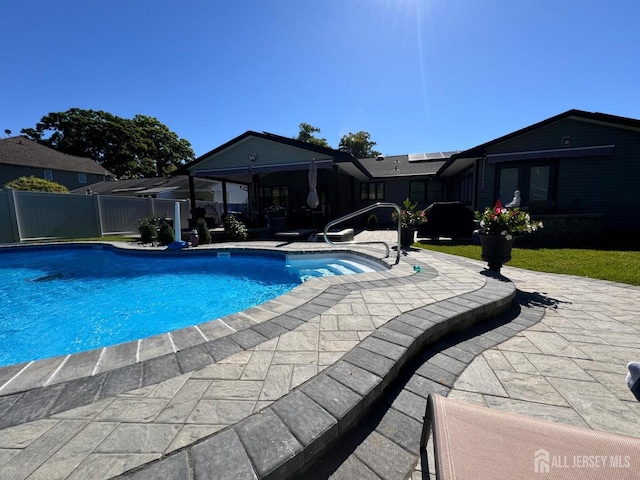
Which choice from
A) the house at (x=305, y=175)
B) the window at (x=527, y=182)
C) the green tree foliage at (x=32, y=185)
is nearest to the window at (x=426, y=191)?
the house at (x=305, y=175)

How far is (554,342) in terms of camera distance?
2617 mm

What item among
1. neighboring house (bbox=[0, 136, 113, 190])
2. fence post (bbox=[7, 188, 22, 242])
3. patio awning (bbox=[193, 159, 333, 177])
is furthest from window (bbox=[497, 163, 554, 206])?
neighboring house (bbox=[0, 136, 113, 190])

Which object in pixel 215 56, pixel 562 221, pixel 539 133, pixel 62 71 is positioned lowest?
pixel 562 221

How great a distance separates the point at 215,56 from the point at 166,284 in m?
8.99

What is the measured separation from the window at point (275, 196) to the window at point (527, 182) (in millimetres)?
11035

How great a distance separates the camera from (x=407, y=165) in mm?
17641

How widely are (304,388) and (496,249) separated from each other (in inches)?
173

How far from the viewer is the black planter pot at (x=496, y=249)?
445 cm

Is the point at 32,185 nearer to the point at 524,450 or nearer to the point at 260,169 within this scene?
the point at 260,169

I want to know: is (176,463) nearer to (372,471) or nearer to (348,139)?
(372,471)

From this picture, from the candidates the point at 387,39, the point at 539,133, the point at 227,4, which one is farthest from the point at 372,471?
the point at 539,133

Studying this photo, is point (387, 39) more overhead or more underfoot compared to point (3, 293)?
more overhead

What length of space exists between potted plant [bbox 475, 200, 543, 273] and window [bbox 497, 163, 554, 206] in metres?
8.59

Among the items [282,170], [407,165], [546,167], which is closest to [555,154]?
[546,167]
